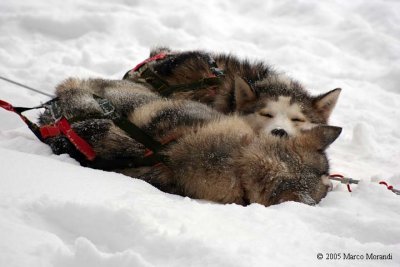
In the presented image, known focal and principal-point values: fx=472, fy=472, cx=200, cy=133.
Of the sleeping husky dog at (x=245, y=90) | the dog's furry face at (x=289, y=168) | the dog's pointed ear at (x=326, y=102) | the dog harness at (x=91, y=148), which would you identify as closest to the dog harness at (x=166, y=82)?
the sleeping husky dog at (x=245, y=90)

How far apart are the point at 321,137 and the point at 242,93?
45.3 inches

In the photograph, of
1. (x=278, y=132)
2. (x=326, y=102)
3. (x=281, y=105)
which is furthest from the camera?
(x=326, y=102)

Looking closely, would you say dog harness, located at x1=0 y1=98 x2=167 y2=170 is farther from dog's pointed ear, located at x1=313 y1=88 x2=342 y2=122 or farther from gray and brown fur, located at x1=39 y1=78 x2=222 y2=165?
dog's pointed ear, located at x1=313 y1=88 x2=342 y2=122

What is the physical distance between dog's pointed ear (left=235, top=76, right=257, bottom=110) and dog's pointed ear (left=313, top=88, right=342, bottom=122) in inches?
19.9

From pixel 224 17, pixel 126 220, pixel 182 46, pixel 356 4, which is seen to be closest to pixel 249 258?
pixel 126 220

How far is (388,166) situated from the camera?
Answer: 3865mm

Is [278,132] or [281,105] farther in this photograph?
[281,105]

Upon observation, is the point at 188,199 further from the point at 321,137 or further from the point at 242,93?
the point at 242,93

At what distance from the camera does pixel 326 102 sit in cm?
373

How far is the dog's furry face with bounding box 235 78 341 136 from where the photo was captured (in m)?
3.48

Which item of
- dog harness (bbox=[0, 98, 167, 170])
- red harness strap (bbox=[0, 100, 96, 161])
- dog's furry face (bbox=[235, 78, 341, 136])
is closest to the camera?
dog harness (bbox=[0, 98, 167, 170])

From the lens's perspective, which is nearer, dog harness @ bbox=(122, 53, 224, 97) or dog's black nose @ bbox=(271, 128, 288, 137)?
dog's black nose @ bbox=(271, 128, 288, 137)

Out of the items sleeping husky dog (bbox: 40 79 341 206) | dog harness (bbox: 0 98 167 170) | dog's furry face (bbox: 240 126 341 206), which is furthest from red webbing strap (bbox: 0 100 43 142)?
dog's furry face (bbox: 240 126 341 206)

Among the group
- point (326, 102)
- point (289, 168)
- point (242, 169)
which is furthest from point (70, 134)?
point (326, 102)
